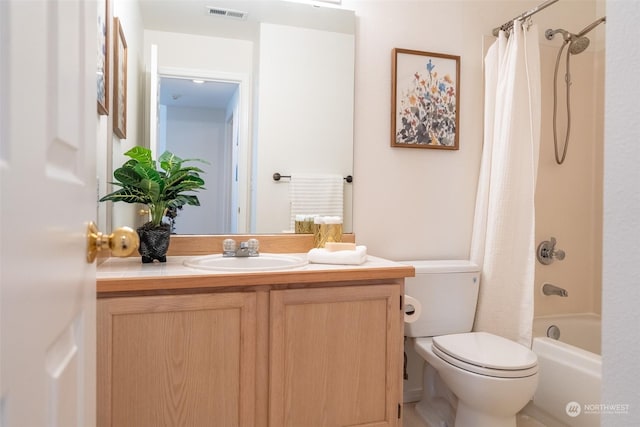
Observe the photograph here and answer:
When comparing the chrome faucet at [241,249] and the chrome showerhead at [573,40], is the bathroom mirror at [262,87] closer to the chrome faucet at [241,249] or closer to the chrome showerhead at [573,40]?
the chrome faucet at [241,249]

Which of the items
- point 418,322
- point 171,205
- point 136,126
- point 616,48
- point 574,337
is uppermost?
point 136,126

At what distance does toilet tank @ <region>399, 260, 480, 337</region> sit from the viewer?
201 cm

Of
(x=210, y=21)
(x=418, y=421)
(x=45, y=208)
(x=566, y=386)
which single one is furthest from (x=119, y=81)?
(x=566, y=386)

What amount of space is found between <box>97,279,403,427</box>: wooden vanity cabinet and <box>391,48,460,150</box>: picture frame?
988 mm

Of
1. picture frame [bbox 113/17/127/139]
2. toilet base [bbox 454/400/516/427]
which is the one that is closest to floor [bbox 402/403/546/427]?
toilet base [bbox 454/400/516/427]

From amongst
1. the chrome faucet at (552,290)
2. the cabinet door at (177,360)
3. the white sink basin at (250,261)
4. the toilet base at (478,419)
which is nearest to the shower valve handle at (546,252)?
the chrome faucet at (552,290)

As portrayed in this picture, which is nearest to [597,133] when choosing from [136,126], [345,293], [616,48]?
[345,293]

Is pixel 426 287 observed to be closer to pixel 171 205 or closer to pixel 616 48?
pixel 171 205

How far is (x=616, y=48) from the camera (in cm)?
56

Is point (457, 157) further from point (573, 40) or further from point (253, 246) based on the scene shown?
point (253, 246)

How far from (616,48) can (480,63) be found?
6.45ft

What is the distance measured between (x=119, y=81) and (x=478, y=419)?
197cm

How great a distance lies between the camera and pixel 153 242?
1563 millimetres

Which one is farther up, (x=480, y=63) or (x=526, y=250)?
(x=480, y=63)
